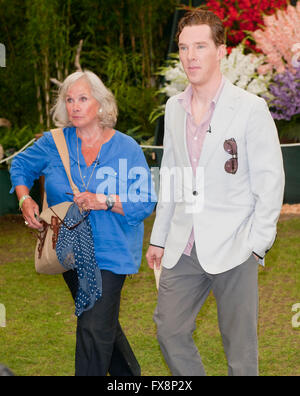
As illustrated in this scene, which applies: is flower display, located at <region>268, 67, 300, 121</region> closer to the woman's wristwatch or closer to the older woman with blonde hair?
the older woman with blonde hair

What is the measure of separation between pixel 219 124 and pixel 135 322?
289 cm

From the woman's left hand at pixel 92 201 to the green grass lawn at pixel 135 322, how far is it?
1.47 m

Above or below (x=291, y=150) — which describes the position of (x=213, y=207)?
above

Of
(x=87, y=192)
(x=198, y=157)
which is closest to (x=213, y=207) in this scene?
(x=198, y=157)

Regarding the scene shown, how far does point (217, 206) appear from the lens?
3.41 metres

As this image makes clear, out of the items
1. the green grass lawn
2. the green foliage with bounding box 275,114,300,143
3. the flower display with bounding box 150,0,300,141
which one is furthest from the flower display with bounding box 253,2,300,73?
the green grass lawn

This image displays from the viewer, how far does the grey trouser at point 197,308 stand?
11.2ft

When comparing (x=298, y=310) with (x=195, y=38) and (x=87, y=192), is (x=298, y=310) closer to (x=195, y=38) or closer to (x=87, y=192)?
(x=87, y=192)

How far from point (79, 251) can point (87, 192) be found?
Result: 0.30m

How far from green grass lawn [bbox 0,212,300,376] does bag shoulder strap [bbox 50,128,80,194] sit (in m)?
1.49

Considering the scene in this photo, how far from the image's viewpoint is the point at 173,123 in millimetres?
3611
